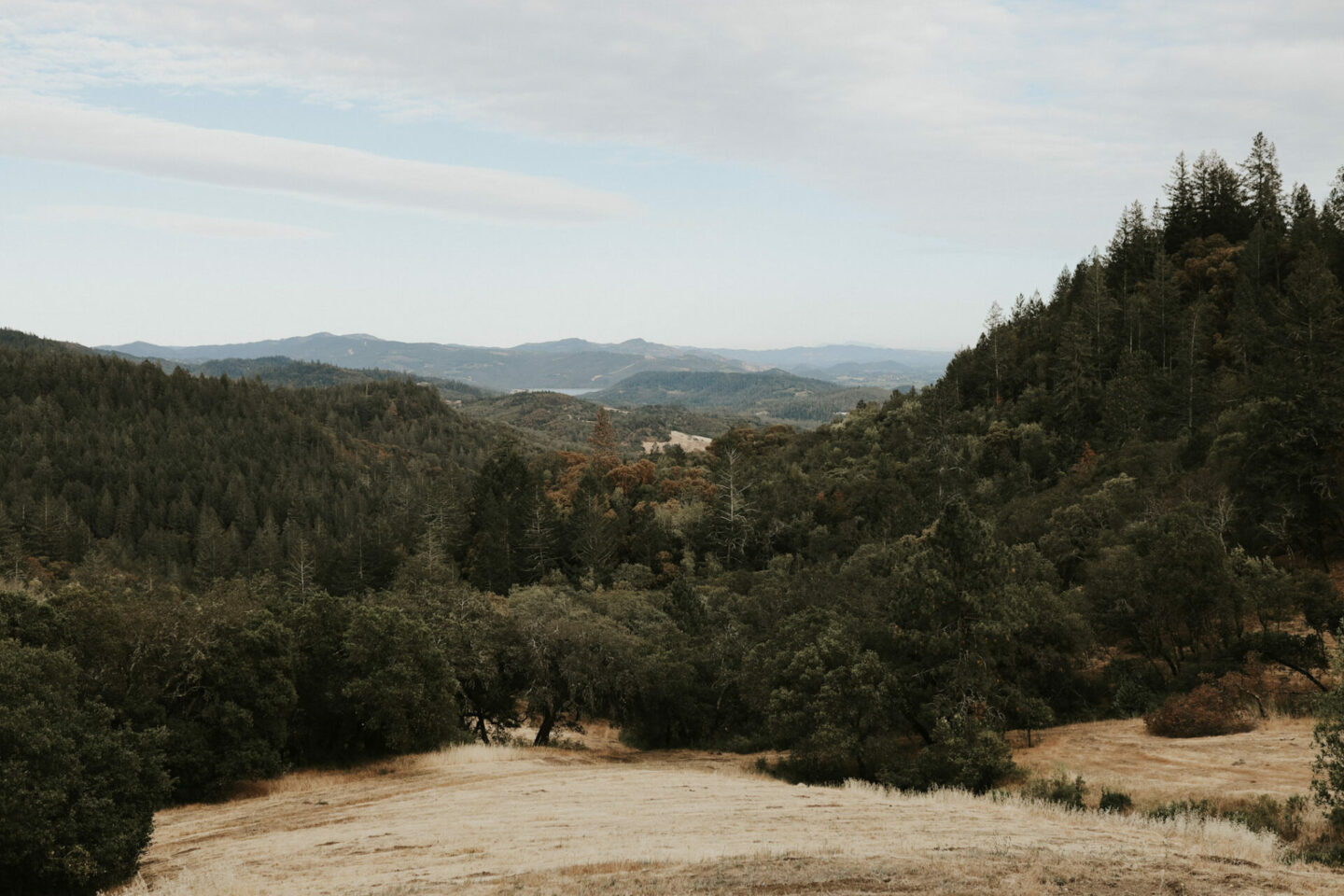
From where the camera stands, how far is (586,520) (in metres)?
78.7

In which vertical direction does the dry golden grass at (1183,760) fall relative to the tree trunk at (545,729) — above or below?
above

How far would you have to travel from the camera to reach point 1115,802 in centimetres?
2277

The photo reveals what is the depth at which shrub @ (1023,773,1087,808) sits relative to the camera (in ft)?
77.5

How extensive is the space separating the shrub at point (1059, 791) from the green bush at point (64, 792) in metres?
25.2

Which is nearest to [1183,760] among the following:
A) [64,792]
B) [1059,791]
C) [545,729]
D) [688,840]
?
[1059,791]

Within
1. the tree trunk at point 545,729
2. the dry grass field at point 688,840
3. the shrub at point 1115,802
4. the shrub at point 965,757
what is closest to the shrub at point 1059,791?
the shrub at point 1115,802

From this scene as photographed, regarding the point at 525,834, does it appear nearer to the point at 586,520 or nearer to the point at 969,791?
the point at 969,791

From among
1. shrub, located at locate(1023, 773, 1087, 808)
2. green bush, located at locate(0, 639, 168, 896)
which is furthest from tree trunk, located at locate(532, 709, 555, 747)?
shrub, located at locate(1023, 773, 1087, 808)

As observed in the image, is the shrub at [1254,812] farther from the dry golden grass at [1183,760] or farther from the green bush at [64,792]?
the green bush at [64,792]

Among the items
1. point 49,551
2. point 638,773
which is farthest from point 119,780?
point 49,551

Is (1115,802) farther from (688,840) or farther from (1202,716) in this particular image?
(688,840)

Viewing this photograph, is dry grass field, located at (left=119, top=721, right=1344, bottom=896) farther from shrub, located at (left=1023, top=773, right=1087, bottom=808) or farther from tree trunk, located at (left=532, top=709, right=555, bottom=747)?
tree trunk, located at (left=532, top=709, right=555, bottom=747)

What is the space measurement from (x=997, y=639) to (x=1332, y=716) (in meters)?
13.6

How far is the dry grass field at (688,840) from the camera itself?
1511 cm
